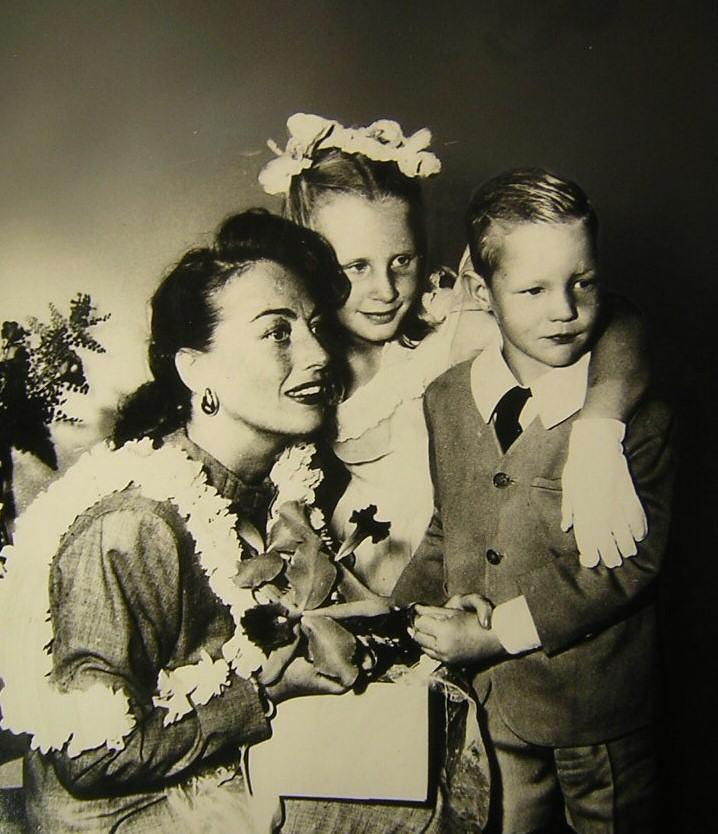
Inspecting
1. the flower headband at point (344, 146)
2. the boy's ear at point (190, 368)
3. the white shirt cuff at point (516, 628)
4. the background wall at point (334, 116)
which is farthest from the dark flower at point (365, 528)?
the flower headband at point (344, 146)

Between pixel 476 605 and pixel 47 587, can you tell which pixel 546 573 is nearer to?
pixel 476 605

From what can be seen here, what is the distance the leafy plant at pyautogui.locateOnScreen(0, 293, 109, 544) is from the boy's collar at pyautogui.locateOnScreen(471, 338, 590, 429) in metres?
0.71

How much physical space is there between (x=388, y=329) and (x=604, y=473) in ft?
1.53

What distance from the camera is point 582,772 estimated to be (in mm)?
1515

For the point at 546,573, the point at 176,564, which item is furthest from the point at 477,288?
the point at 176,564

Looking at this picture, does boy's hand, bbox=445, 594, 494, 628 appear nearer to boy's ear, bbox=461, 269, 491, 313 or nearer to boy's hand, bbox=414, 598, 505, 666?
boy's hand, bbox=414, 598, 505, 666

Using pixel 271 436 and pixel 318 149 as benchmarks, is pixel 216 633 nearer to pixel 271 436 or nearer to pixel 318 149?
pixel 271 436

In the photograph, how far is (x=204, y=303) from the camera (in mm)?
1604

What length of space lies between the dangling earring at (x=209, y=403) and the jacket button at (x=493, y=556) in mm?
552

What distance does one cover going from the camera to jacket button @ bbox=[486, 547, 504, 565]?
5.03ft

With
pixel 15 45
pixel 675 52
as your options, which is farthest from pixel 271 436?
pixel 675 52

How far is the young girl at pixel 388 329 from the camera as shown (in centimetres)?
158

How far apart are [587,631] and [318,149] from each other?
1.00 meters

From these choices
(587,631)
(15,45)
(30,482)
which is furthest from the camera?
(15,45)
